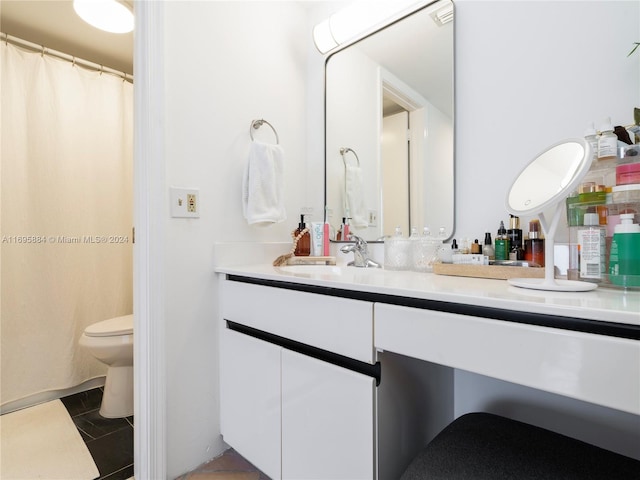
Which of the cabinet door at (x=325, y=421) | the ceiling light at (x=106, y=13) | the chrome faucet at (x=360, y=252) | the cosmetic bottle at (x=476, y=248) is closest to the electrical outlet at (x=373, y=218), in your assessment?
the chrome faucet at (x=360, y=252)

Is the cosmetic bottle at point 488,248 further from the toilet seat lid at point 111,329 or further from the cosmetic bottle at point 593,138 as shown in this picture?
the toilet seat lid at point 111,329

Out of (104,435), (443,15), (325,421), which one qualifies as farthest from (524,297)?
(104,435)

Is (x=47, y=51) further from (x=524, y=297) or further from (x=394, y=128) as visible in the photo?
(x=524, y=297)

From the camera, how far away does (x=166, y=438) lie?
3.93ft

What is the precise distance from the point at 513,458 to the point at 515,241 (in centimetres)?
55

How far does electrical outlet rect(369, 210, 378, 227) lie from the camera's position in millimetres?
1445

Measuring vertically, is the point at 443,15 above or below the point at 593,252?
above

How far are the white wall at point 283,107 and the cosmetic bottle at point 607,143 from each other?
14cm

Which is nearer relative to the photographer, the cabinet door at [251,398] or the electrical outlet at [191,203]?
→ the cabinet door at [251,398]

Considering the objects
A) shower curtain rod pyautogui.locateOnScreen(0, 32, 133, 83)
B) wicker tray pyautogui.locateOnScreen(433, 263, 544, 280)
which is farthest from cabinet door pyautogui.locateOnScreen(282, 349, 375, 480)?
shower curtain rod pyautogui.locateOnScreen(0, 32, 133, 83)

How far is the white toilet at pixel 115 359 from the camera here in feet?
5.47

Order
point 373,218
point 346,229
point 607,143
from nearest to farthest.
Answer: point 607,143, point 373,218, point 346,229

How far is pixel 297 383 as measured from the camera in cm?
98

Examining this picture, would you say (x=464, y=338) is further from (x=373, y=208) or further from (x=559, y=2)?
(x=559, y=2)
